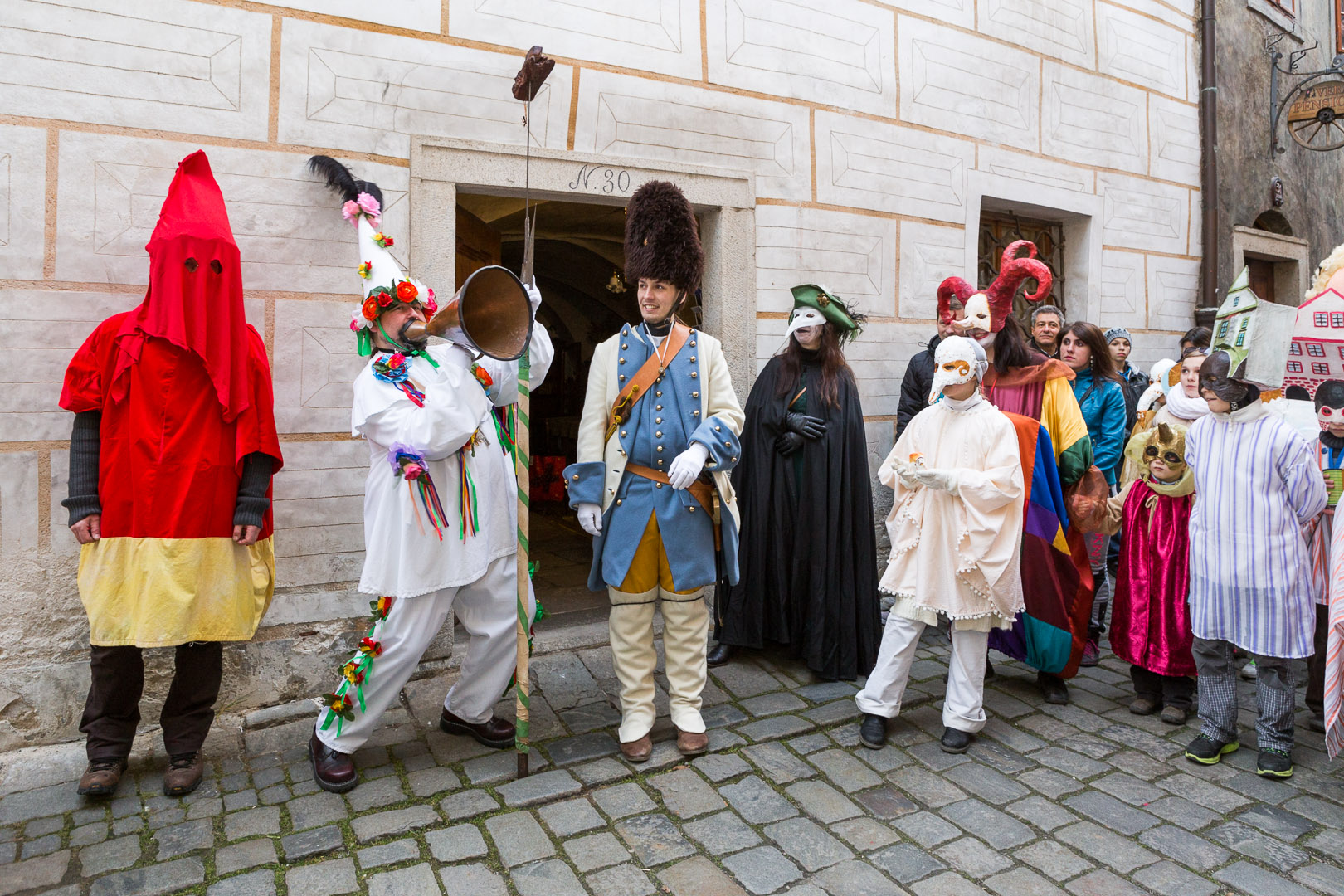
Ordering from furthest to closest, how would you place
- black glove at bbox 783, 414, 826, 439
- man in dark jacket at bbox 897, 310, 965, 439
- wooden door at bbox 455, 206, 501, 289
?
man in dark jacket at bbox 897, 310, 965, 439 → wooden door at bbox 455, 206, 501, 289 → black glove at bbox 783, 414, 826, 439

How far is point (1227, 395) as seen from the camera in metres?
3.32

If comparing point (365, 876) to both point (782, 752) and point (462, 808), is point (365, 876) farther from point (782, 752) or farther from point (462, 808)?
point (782, 752)

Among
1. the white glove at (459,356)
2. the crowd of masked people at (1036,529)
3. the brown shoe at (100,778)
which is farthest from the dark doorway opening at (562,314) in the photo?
the brown shoe at (100,778)

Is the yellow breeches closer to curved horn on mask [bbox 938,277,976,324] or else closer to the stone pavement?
the stone pavement

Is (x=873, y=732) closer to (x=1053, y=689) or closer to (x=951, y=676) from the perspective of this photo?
(x=951, y=676)

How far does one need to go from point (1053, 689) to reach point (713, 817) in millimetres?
1978

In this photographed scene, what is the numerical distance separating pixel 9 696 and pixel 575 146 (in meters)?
3.48

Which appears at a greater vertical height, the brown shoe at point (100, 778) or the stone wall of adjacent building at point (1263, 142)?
the stone wall of adjacent building at point (1263, 142)

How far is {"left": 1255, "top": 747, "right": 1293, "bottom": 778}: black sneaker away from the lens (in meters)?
3.20

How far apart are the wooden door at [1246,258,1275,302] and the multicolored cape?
592 cm

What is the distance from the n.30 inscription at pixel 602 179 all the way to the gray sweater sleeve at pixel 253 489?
210 cm

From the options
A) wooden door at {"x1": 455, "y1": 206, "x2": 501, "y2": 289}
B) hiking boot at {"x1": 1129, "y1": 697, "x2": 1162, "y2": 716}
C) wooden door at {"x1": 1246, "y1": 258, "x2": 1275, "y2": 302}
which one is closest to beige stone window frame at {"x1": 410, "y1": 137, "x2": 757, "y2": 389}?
wooden door at {"x1": 455, "y1": 206, "x2": 501, "y2": 289}

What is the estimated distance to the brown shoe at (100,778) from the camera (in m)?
3.03

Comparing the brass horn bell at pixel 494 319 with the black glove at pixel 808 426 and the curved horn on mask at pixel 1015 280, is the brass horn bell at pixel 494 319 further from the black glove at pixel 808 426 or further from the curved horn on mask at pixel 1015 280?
the curved horn on mask at pixel 1015 280
